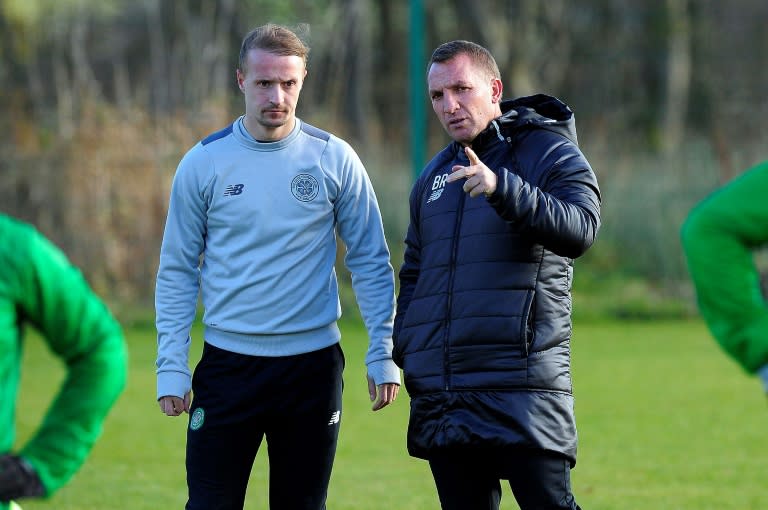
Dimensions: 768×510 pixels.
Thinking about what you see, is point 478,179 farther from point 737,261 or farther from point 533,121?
point 737,261

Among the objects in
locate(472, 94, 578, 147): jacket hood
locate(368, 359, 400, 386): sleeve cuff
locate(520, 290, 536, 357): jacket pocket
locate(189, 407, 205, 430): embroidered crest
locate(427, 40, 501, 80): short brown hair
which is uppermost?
locate(427, 40, 501, 80): short brown hair

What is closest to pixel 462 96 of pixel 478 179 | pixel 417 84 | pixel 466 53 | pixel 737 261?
pixel 466 53

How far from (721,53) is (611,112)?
4.22 m

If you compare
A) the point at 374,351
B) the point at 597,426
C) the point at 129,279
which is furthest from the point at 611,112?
the point at 374,351

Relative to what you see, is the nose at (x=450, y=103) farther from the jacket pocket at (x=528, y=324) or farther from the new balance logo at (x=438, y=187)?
the jacket pocket at (x=528, y=324)

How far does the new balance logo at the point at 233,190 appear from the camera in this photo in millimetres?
4770

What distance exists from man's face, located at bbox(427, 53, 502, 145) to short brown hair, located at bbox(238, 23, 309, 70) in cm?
51

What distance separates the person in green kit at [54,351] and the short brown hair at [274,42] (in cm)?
193

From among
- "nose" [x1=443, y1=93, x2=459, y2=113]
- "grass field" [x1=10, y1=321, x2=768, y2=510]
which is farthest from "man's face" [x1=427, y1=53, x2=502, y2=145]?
"grass field" [x1=10, y1=321, x2=768, y2=510]

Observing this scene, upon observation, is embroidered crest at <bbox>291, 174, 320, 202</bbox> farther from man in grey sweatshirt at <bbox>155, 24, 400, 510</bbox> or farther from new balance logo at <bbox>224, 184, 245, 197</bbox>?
new balance logo at <bbox>224, 184, 245, 197</bbox>

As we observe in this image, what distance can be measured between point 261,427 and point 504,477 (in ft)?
2.95

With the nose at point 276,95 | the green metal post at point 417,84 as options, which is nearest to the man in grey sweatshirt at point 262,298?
the nose at point 276,95

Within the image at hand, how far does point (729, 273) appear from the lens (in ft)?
10.4

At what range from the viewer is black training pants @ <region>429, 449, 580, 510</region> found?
4.37m
